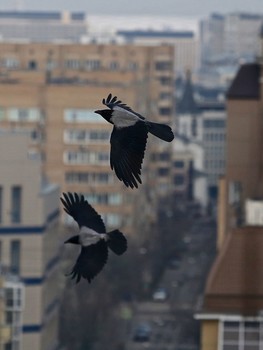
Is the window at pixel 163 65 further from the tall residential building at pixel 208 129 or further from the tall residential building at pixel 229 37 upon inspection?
the tall residential building at pixel 229 37

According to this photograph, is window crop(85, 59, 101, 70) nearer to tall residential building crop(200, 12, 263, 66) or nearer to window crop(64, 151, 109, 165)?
window crop(64, 151, 109, 165)

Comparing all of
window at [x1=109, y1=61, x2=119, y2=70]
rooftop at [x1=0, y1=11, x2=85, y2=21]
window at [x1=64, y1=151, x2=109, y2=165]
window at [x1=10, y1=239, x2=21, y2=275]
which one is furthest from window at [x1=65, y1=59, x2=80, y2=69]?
rooftop at [x1=0, y1=11, x2=85, y2=21]

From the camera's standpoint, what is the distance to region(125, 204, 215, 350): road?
3441 cm

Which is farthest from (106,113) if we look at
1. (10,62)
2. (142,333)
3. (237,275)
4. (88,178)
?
(10,62)

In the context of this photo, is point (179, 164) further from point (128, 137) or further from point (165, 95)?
point (128, 137)

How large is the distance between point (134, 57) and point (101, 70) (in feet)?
30.8

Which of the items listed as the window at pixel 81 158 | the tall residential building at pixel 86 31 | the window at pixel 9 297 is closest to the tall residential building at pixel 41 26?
the tall residential building at pixel 86 31

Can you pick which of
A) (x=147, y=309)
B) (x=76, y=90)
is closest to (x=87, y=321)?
(x=147, y=309)

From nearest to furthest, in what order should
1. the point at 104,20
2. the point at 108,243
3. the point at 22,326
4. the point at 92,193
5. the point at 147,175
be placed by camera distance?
the point at 108,243 < the point at 22,326 < the point at 92,193 < the point at 147,175 < the point at 104,20

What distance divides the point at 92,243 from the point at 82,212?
0.14 m

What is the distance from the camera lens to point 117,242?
13.9 ft

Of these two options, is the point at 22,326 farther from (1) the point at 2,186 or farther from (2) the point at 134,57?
(2) the point at 134,57

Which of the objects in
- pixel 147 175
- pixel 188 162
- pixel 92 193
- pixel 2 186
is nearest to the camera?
pixel 2 186

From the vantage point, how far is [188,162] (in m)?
78.6
